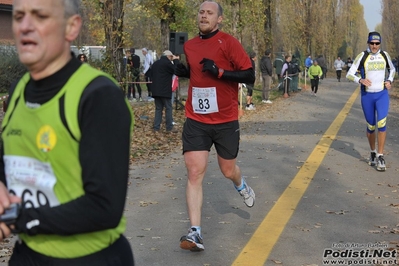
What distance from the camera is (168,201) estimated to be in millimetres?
8328

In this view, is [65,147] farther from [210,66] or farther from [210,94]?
[210,94]

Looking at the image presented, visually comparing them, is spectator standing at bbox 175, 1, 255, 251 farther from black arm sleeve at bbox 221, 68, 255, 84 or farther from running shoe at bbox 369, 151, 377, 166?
running shoe at bbox 369, 151, 377, 166

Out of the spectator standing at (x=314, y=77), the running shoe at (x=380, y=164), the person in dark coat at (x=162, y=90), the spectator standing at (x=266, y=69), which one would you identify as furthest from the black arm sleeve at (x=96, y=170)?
the spectator standing at (x=314, y=77)

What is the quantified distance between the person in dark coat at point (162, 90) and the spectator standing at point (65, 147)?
1384cm

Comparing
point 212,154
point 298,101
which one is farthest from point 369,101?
point 298,101

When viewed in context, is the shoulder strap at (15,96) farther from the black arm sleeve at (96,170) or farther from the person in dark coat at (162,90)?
the person in dark coat at (162,90)

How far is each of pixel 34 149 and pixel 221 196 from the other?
6239 mm

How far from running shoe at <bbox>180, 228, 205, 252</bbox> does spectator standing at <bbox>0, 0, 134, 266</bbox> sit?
11.6 ft

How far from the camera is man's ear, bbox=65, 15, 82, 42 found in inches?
93.1

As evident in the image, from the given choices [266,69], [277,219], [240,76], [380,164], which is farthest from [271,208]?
[266,69]

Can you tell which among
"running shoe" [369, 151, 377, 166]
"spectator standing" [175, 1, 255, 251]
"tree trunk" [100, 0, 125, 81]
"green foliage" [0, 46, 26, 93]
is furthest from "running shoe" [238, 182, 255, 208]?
"green foliage" [0, 46, 26, 93]

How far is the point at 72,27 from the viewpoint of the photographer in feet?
7.81

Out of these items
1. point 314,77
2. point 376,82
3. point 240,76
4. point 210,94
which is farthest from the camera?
point 314,77

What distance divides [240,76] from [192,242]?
1.53m
